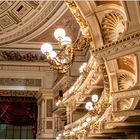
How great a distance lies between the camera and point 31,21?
1127 centimetres

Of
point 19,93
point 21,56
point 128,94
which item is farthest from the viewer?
point 19,93

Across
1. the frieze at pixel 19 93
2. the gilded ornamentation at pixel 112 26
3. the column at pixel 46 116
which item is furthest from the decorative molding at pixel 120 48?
the frieze at pixel 19 93

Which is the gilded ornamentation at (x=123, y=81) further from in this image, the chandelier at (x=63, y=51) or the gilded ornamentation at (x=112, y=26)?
the chandelier at (x=63, y=51)

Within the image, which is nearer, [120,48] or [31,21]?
[120,48]

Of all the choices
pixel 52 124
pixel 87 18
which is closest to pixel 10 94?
pixel 52 124

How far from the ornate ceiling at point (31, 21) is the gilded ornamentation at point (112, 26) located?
6.54 metres

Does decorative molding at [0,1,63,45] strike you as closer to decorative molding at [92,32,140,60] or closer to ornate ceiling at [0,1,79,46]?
ornate ceiling at [0,1,79,46]

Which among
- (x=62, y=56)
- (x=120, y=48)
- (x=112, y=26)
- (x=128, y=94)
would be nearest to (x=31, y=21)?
(x=62, y=56)

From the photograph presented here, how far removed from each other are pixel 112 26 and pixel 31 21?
25.4 ft

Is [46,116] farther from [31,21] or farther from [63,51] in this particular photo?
[63,51]

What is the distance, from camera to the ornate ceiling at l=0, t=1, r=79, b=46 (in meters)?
10.6

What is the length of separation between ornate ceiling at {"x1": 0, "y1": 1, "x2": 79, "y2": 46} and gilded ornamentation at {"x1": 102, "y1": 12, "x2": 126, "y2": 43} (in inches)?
258

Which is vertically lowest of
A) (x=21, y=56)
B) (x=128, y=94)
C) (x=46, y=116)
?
(x=128, y=94)

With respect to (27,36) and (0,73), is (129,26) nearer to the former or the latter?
(27,36)
